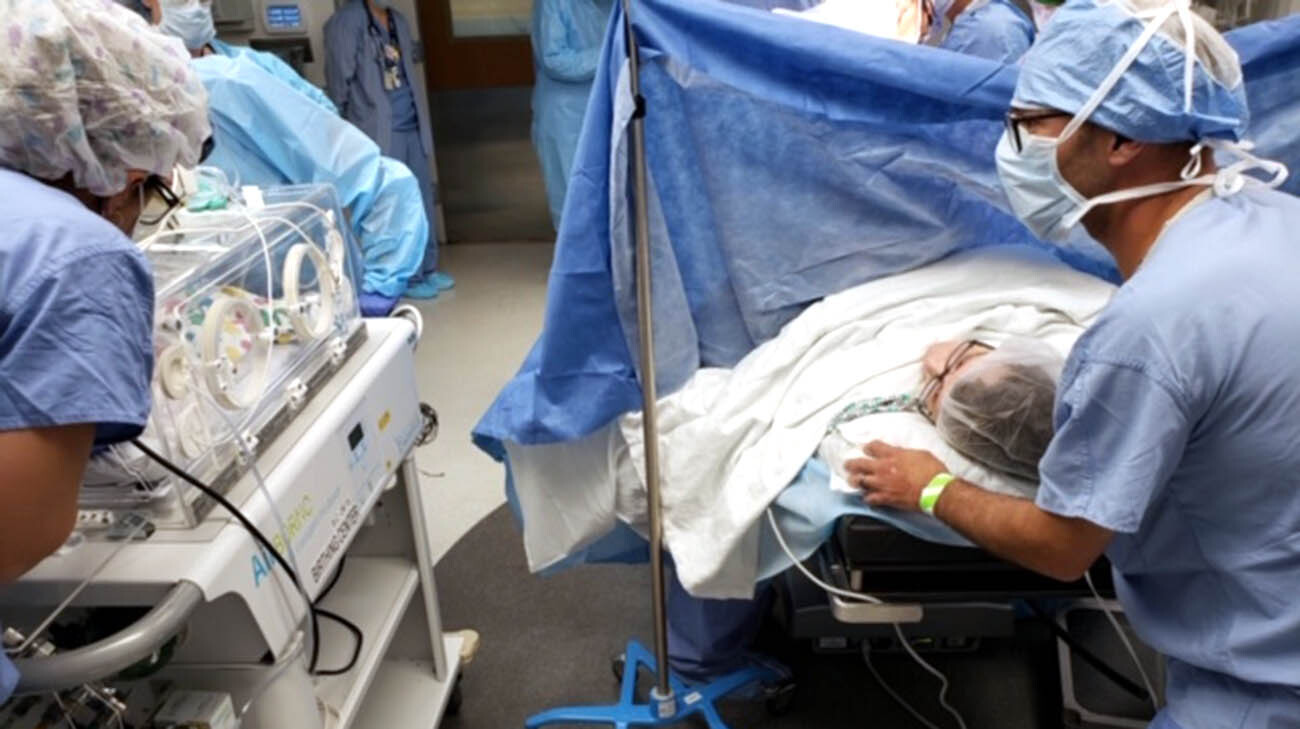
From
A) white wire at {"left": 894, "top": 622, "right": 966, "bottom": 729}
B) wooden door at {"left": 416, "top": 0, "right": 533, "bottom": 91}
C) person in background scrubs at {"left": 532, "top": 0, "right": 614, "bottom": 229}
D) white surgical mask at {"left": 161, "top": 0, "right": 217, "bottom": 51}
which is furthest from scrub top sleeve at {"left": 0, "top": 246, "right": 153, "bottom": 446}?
wooden door at {"left": 416, "top": 0, "right": 533, "bottom": 91}

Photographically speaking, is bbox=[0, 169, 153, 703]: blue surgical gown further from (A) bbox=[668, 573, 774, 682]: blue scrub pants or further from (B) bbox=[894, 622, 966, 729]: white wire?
(B) bbox=[894, 622, 966, 729]: white wire

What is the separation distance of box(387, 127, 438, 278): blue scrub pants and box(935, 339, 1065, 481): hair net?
3009mm

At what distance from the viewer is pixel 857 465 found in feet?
3.92

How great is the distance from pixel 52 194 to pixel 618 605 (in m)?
1.61

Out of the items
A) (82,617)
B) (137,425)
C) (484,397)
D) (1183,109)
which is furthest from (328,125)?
(1183,109)

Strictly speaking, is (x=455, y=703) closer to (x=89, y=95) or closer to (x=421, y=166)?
(x=89, y=95)

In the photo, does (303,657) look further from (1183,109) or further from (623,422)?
(1183,109)

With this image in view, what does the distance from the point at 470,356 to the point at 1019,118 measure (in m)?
2.60

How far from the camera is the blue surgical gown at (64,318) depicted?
0.74 metres

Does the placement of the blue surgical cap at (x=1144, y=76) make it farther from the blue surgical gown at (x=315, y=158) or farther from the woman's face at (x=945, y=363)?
the blue surgical gown at (x=315, y=158)

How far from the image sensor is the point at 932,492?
3.72 feet

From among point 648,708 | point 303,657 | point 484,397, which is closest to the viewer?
point 303,657

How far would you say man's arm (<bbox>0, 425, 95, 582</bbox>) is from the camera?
735mm

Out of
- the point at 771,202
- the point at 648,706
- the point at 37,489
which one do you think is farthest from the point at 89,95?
the point at 648,706
